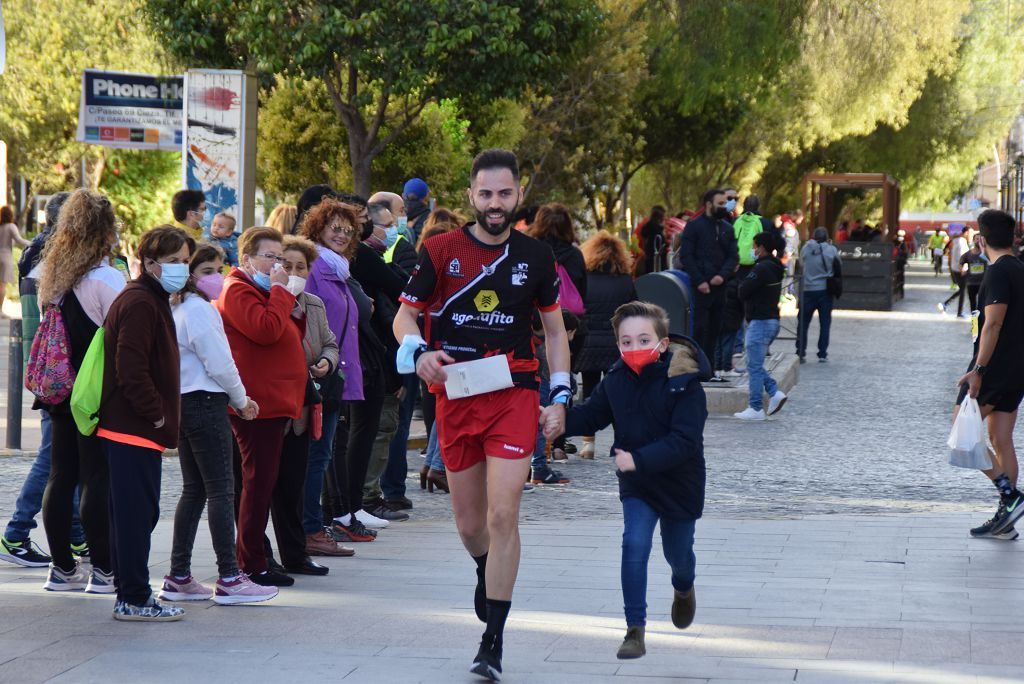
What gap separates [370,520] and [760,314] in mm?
5877

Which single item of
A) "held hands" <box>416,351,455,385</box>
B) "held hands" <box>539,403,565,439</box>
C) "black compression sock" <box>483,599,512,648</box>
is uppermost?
"held hands" <box>416,351,455,385</box>

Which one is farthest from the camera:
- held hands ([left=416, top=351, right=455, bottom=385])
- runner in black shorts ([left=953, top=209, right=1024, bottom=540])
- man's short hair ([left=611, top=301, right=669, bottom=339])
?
runner in black shorts ([left=953, top=209, right=1024, bottom=540])

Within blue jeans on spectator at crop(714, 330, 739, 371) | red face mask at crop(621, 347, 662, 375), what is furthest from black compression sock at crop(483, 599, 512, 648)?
blue jeans on spectator at crop(714, 330, 739, 371)

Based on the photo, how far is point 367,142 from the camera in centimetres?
2000

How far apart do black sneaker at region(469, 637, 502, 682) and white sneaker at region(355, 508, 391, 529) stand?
3453 mm

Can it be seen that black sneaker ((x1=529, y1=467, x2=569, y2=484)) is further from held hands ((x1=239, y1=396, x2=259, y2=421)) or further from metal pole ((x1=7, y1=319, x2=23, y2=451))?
held hands ((x1=239, y1=396, x2=259, y2=421))

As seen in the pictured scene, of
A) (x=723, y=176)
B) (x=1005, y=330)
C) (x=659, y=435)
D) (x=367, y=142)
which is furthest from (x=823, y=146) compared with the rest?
(x=659, y=435)

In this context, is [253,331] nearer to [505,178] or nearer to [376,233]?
[505,178]

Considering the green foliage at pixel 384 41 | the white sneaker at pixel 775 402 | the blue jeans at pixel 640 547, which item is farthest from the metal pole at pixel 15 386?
the green foliage at pixel 384 41

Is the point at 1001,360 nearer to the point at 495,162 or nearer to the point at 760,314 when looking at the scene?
the point at 495,162

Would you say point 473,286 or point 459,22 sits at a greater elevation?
point 459,22

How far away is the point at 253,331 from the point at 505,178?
66.6 inches

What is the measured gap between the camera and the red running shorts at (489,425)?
213 inches

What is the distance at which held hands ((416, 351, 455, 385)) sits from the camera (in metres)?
5.38
